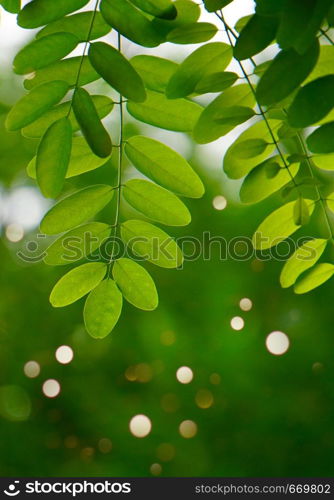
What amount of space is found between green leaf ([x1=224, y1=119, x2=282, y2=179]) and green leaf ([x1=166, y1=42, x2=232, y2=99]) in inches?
3.0

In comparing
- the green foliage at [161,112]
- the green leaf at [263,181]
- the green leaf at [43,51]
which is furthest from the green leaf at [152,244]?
the green leaf at [43,51]

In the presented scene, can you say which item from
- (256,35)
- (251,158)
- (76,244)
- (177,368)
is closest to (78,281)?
(76,244)

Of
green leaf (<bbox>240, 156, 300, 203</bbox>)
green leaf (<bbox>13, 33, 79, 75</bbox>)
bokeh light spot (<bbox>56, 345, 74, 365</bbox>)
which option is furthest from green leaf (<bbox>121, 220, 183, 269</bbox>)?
bokeh light spot (<bbox>56, 345, 74, 365</bbox>)

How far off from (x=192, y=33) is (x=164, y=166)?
146mm

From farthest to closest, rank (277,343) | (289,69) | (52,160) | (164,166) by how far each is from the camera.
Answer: (277,343) → (164,166) → (52,160) → (289,69)

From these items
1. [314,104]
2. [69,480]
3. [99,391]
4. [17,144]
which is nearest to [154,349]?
[99,391]

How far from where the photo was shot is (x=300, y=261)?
0.66 meters

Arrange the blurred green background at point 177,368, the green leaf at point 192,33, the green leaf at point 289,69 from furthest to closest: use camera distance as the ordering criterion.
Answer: the blurred green background at point 177,368 < the green leaf at point 192,33 < the green leaf at point 289,69

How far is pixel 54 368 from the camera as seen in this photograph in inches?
83.3

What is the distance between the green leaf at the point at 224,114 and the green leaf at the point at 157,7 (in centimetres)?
10

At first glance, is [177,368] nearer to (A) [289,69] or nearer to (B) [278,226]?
(B) [278,226]

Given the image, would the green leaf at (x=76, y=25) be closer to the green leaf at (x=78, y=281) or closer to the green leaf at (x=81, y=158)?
the green leaf at (x=81, y=158)

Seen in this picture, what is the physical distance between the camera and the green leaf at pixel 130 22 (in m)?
0.50

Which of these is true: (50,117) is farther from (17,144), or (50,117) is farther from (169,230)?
(17,144)
